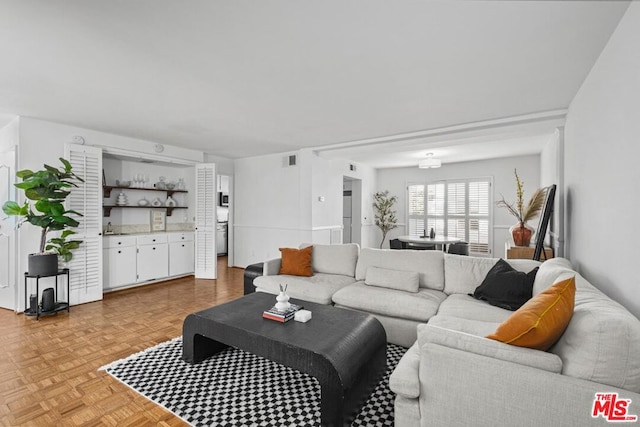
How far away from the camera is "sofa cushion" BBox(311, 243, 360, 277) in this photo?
3.79 metres

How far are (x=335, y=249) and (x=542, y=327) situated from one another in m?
2.70

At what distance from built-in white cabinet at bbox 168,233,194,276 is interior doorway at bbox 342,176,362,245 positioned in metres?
3.65

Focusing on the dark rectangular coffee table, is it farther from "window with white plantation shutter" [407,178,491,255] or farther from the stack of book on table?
"window with white plantation shutter" [407,178,491,255]

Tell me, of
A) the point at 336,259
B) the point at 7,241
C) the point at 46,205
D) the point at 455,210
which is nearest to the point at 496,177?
the point at 455,210

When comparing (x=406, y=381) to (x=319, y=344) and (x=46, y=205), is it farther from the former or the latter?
(x=46, y=205)

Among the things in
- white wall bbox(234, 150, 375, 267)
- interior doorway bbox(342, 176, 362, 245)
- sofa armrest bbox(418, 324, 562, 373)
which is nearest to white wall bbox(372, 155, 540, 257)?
interior doorway bbox(342, 176, 362, 245)

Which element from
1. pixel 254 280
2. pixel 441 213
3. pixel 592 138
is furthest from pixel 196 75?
pixel 441 213

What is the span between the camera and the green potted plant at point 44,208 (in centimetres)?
354

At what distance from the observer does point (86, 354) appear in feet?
8.71

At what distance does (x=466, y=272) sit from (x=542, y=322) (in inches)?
67.7

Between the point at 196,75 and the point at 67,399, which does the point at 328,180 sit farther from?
the point at 67,399

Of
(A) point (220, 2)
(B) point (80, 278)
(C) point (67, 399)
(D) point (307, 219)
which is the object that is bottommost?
(C) point (67, 399)

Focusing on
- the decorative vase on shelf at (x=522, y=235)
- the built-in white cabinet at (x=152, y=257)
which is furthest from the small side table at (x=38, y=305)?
the decorative vase on shelf at (x=522, y=235)

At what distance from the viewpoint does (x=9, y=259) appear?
13.0ft
